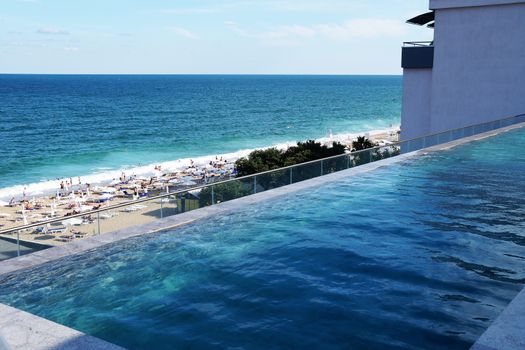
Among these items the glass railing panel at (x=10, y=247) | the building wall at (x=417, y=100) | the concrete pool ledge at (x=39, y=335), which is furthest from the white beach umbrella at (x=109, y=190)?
the concrete pool ledge at (x=39, y=335)

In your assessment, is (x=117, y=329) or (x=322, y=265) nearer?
(x=117, y=329)

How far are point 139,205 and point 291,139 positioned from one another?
68.4 meters

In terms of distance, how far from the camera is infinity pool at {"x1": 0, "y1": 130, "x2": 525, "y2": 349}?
712 centimetres

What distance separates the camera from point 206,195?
41.9 ft

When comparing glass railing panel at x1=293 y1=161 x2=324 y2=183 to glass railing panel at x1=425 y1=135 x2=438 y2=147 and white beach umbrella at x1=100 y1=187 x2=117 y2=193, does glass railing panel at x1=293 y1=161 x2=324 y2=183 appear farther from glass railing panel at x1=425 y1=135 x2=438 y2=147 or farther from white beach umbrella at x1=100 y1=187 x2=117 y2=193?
white beach umbrella at x1=100 y1=187 x2=117 y2=193

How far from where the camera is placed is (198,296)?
329 inches

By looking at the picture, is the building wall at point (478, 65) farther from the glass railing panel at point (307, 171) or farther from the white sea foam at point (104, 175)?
the white sea foam at point (104, 175)

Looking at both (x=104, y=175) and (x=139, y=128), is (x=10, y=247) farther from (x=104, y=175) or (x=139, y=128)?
(x=139, y=128)

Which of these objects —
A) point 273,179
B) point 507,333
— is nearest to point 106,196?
point 273,179

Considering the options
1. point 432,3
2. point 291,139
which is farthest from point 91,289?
point 291,139

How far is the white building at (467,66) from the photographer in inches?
1152

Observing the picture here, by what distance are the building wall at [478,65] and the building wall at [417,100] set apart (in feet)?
1.89

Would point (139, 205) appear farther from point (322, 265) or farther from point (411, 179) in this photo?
point (411, 179)

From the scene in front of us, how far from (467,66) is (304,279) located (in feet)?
83.0
